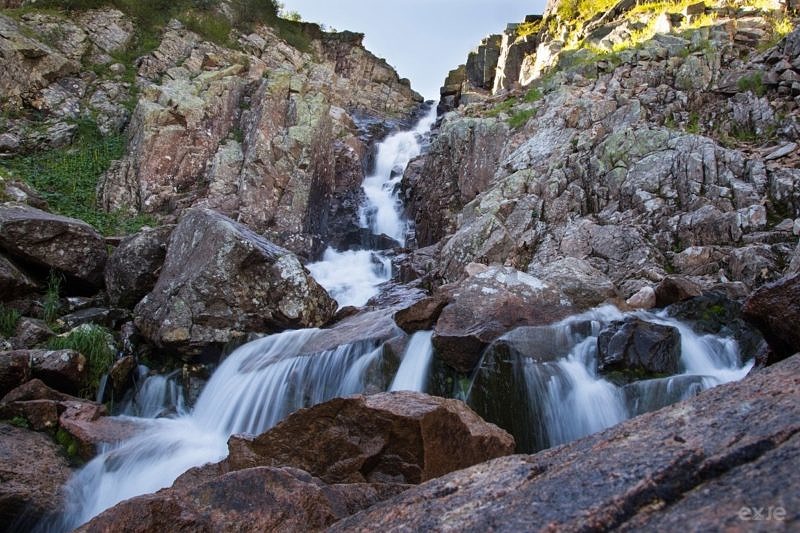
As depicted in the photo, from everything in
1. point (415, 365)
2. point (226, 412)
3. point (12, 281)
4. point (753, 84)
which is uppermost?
point (753, 84)

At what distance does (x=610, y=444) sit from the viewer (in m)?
2.51

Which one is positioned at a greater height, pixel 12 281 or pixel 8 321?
pixel 12 281

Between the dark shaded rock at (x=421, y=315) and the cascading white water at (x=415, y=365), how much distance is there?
9.9 inches

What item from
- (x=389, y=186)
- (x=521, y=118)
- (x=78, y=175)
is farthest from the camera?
(x=389, y=186)

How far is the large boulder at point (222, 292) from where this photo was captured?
9152 millimetres

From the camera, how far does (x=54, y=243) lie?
34.1ft

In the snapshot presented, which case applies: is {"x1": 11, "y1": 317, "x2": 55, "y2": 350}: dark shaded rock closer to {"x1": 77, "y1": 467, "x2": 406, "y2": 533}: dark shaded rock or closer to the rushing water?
the rushing water

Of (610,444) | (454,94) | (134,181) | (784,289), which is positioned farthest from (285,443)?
(454,94)

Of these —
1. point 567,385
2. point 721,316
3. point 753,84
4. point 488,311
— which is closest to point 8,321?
point 488,311

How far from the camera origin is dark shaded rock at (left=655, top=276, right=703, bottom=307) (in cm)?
755

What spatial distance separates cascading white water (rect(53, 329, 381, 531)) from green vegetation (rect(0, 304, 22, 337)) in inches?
Answer: 102

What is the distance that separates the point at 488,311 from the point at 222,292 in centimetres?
483

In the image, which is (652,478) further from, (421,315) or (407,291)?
(407,291)

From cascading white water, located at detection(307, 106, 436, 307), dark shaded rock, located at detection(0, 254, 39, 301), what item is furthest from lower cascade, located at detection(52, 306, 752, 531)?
cascading white water, located at detection(307, 106, 436, 307)
